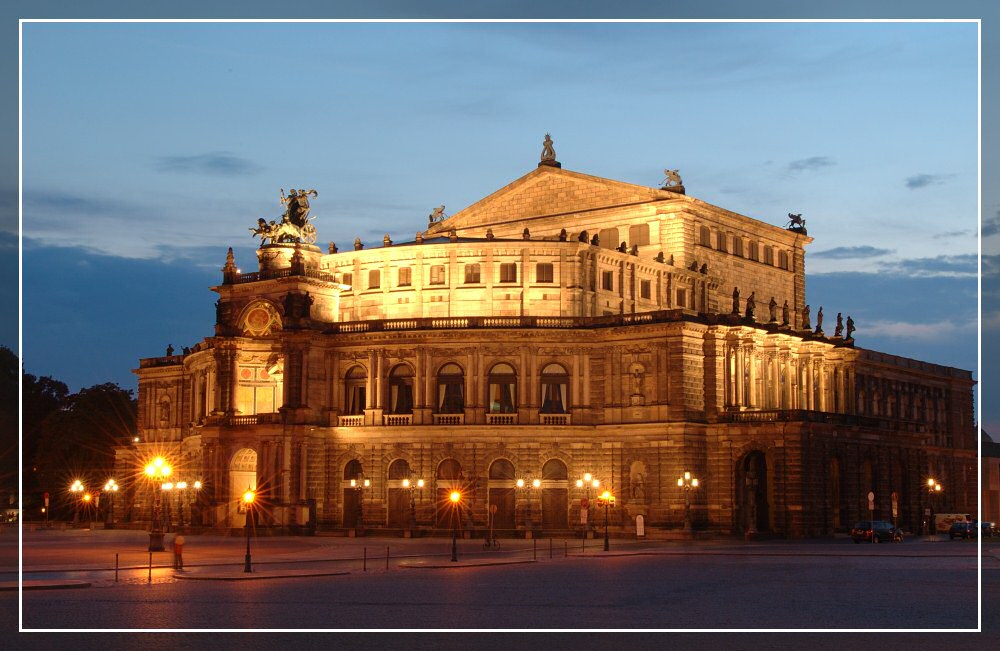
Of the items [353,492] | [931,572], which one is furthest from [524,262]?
[931,572]

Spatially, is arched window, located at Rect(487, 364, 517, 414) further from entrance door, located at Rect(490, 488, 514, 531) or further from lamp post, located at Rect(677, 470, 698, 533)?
lamp post, located at Rect(677, 470, 698, 533)

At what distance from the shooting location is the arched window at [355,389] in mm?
101369

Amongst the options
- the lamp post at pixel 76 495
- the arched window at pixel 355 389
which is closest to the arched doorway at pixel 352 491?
the arched window at pixel 355 389

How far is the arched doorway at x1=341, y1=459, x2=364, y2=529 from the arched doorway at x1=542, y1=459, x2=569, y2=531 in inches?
490

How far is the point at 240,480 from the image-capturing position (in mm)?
102375

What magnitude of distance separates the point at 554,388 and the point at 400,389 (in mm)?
10454

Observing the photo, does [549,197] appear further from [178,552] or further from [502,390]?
[178,552]

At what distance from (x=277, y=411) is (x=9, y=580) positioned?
188ft

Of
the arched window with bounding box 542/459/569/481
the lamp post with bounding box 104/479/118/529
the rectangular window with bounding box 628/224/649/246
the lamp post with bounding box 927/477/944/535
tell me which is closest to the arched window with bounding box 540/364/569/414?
the arched window with bounding box 542/459/569/481

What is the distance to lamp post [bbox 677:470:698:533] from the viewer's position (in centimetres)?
9262

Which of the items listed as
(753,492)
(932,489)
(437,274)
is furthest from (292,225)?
(932,489)

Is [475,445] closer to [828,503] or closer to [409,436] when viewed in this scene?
[409,436]

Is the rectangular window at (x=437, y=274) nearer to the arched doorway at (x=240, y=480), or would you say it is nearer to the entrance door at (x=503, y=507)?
the entrance door at (x=503, y=507)

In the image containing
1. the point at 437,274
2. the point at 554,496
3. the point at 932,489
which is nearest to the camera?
the point at 554,496
